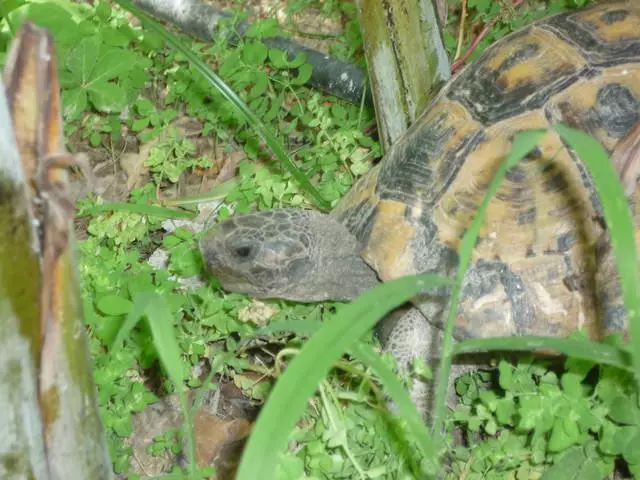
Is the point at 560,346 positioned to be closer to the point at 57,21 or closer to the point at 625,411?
the point at 625,411

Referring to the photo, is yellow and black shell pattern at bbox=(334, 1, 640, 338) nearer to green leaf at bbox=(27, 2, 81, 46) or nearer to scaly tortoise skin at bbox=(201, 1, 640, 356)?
scaly tortoise skin at bbox=(201, 1, 640, 356)

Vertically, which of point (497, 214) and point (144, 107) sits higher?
point (144, 107)

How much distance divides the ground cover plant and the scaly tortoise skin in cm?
23

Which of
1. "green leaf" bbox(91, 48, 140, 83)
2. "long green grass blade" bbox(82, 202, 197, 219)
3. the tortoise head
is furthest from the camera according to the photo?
"green leaf" bbox(91, 48, 140, 83)

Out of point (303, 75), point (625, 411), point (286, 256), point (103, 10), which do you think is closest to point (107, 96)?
point (103, 10)

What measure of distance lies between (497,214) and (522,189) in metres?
0.14

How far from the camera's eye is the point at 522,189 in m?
2.63

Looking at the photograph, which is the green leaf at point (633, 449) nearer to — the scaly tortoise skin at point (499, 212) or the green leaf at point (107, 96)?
the scaly tortoise skin at point (499, 212)

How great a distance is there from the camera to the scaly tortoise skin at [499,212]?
252 cm

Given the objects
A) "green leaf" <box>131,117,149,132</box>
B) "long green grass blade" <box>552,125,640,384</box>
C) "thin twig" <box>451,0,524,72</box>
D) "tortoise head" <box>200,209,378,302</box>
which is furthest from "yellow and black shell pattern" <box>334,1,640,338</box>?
"green leaf" <box>131,117,149,132</box>

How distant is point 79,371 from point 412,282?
0.76m

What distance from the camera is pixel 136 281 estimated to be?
3061 millimetres

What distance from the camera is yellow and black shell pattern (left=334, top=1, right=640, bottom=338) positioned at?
2520 mm

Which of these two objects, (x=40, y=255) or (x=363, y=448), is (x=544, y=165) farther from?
(x=40, y=255)
